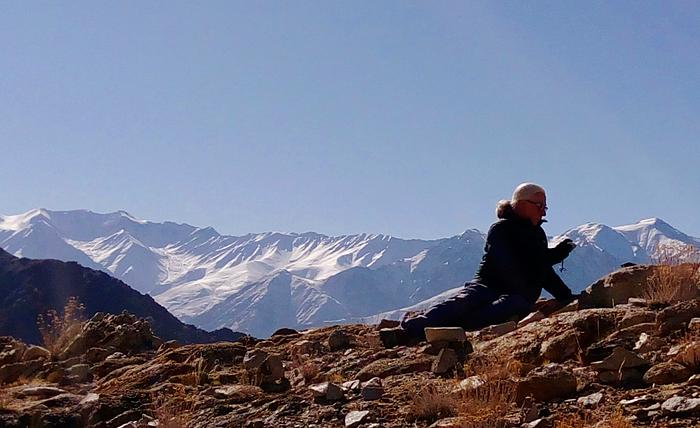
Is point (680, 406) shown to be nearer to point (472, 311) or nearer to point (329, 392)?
point (329, 392)

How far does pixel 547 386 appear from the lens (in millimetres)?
6273

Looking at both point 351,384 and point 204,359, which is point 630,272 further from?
point 204,359

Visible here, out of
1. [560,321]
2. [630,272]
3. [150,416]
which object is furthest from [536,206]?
[150,416]

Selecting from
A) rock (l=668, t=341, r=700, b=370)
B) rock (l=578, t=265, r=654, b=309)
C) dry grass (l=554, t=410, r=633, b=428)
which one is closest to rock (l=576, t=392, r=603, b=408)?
dry grass (l=554, t=410, r=633, b=428)

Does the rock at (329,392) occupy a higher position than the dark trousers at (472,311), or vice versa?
the dark trousers at (472,311)

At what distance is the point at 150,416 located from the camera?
24.8ft

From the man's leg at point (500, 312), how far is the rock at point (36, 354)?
7180mm

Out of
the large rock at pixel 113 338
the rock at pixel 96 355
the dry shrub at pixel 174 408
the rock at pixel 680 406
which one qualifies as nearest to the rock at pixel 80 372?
the rock at pixel 96 355

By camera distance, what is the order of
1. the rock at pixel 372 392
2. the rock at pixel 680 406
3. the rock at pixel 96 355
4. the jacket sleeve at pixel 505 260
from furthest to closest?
the rock at pixel 96 355, the jacket sleeve at pixel 505 260, the rock at pixel 372 392, the rock at pixel 680 406

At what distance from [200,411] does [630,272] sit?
514cm

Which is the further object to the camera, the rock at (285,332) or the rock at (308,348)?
the rock at (285,332)

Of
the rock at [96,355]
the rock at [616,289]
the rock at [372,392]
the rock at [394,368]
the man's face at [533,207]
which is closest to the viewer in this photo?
the rock at [372,392]

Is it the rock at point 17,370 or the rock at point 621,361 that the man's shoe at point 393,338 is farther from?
the rock at point 17,370

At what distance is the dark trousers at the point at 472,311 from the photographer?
31.1 ft
